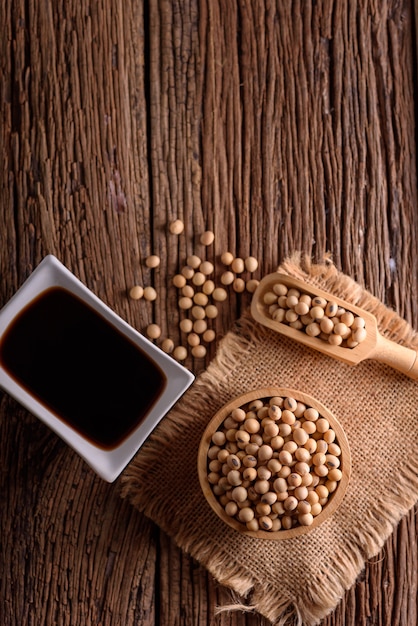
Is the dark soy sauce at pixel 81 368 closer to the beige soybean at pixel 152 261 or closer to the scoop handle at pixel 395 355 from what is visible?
the beige soybean at pixel 152 261

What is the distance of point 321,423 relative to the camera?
3.48ft

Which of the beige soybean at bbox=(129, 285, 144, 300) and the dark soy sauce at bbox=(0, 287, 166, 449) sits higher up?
the beige soybean at bbox=(129, 285, 144, 300)

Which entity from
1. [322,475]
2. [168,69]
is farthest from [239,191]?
[322,475]

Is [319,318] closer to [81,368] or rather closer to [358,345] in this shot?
[358,345]

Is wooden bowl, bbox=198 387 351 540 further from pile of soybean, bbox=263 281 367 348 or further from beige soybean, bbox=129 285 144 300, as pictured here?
beige soybean, bbox=129 285 144 300

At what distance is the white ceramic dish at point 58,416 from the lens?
1043 millimetres

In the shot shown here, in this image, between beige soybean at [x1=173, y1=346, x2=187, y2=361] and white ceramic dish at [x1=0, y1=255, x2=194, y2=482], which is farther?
beige soybean at [x1=173, y1=346, x2=187, y2=361]

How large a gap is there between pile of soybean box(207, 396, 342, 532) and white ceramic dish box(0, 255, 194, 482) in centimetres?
10

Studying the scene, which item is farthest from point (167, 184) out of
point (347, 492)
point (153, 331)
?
point (347, 492)

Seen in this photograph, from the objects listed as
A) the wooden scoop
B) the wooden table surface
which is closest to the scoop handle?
the wooden scoop

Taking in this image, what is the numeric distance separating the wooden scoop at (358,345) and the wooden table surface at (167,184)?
0.09m

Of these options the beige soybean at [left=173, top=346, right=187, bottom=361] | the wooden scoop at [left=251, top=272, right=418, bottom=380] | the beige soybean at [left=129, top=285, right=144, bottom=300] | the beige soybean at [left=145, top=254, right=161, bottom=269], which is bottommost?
the beige soybean at [left=173, top=346, right=187, bottom=361]

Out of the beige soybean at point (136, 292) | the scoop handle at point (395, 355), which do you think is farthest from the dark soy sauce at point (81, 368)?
the scoop handle at point (395, 355)

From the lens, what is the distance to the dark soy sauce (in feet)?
3.51
